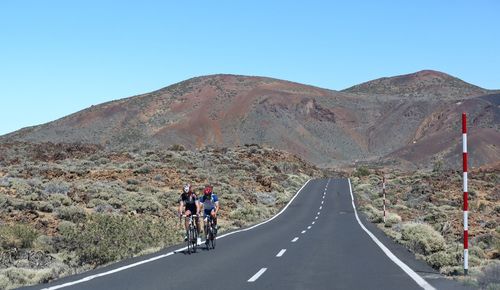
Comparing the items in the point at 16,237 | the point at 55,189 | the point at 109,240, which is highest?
the point at 55,189

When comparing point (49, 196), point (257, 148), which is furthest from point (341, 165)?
point (49, 196)

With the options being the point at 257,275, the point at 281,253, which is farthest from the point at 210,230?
the point at 257,275

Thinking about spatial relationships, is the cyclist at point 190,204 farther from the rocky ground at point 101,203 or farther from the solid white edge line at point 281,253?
the solid white edge line at point 281,253

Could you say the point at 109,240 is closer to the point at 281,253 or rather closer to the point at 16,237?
the point at 16,237

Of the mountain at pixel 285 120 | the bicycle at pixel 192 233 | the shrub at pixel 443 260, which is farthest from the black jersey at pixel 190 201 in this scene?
the mountain at pixel 285 120

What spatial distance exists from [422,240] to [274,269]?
628cm

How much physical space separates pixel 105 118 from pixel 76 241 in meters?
153

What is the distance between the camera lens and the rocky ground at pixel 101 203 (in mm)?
16875

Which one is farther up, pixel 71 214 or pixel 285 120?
pixel 285 120

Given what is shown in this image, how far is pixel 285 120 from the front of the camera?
15350 cm

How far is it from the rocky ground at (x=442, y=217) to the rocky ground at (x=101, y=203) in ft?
25.4

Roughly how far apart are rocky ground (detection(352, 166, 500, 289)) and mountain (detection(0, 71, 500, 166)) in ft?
194

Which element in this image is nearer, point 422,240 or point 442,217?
point 422,240

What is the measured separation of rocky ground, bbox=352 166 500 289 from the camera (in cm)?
1352
